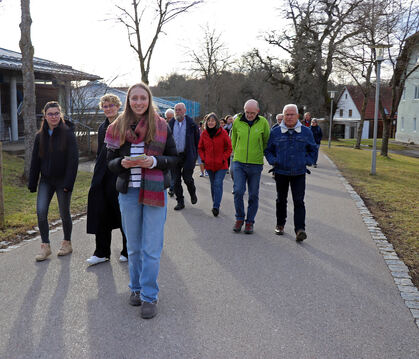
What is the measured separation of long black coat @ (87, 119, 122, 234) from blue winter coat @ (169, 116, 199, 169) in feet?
11.2

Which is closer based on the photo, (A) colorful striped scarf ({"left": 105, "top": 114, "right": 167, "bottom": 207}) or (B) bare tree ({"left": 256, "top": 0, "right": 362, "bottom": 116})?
(A) colorful striped scarf ({"left": 105, "top": 114, "right": 167, "bottom": 207})

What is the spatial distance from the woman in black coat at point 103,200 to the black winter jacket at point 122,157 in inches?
45.7

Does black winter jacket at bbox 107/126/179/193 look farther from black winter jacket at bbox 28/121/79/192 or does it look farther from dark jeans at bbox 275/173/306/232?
dark jeans at bbox 275/173/306/232

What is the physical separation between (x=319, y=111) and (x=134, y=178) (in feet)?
143

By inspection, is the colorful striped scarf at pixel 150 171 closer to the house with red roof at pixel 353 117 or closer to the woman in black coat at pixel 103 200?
the woman in black coat at pixel 103 200

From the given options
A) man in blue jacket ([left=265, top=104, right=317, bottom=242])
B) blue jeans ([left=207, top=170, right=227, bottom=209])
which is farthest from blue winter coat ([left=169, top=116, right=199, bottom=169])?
man in blue jacket ([left=265, top=104, right=317, bottom=242])

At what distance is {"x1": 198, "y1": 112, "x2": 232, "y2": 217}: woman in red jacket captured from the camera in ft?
25.9

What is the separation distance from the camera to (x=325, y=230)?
685 centimetres

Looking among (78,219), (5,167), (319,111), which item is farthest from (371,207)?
(319,111)

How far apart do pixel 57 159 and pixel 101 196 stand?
698 millimetres

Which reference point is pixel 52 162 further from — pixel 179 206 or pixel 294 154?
pixel 179 206

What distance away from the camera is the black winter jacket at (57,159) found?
5.09m

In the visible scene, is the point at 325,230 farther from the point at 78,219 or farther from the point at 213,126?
the point at 78,219

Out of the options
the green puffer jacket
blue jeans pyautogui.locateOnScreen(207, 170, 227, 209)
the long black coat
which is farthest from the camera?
blue jeans pyautogui.locateOnScreen(207, 170, 227, 209)
